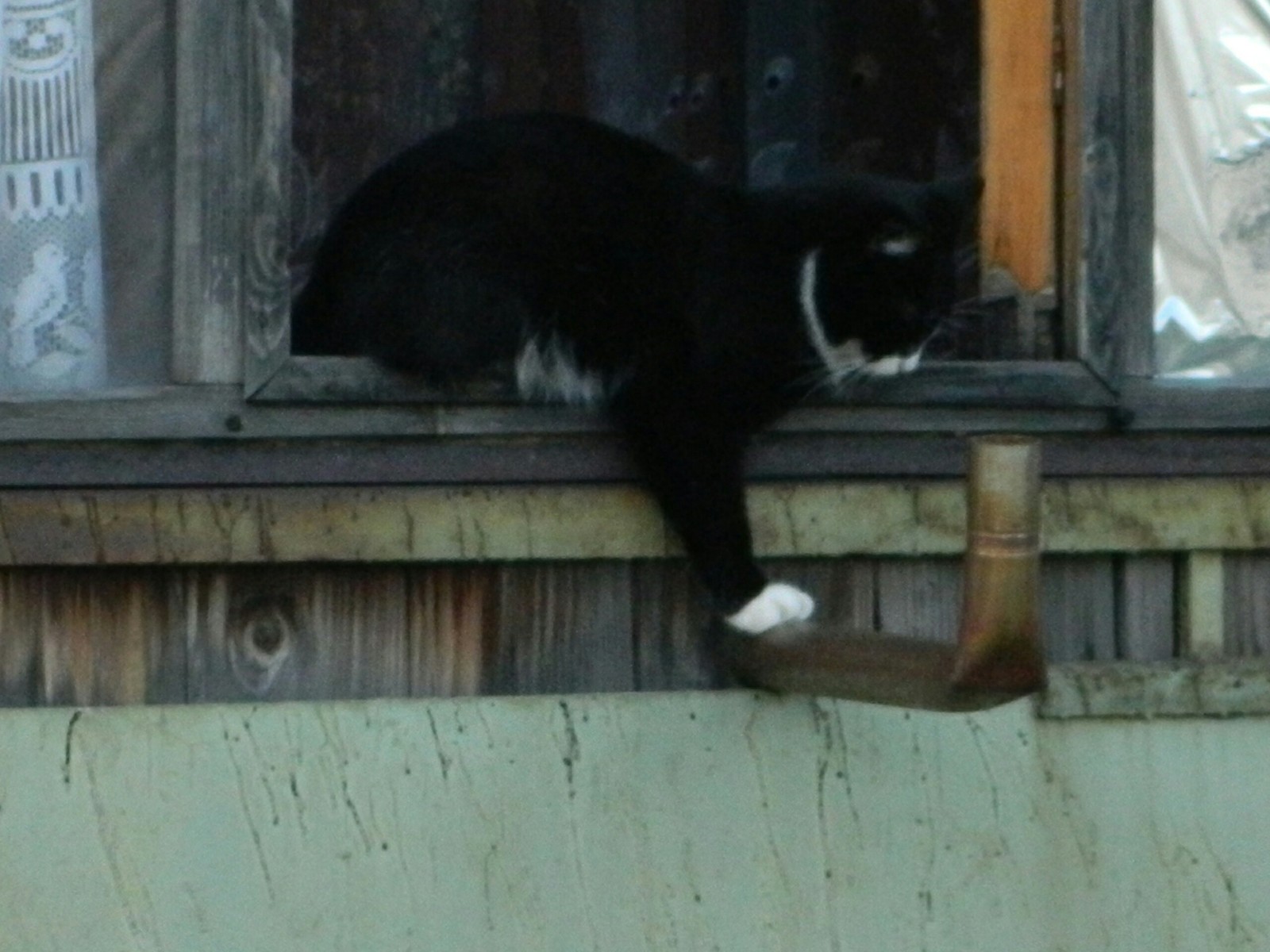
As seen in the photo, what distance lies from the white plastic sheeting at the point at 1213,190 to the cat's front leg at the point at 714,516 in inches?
24.9

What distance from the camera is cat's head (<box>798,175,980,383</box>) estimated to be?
318 centimetres

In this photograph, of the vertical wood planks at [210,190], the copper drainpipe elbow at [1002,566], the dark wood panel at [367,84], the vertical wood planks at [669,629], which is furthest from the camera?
the dark wood panel at [367,84]

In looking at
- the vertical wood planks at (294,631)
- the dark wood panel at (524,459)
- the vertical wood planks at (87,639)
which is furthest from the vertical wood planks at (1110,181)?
the vertical wood planks at (87,639)

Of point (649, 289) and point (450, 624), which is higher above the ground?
point (649, 289)

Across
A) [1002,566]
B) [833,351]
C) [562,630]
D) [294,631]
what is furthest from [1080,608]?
[294,631]

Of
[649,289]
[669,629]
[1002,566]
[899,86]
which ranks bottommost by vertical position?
[669,629]

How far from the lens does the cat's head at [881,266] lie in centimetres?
318

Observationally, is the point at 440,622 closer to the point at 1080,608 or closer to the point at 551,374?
the point at 551,374

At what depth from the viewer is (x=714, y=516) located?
2936mm

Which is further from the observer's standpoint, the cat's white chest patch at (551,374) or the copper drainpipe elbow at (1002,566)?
the cat's white chest patch at (551,374)

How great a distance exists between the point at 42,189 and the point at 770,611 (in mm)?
1004

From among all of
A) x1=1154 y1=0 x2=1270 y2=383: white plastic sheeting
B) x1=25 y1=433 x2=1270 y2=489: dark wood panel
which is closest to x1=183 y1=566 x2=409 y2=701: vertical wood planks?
x1=25 y1=433 x2=1270 y2=489: dark wood panel

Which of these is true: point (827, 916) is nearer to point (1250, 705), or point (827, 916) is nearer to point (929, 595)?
point (929, 595)

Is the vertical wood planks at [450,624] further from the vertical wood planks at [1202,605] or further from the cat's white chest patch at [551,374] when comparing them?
the vertical wood planks at [1202,605]
